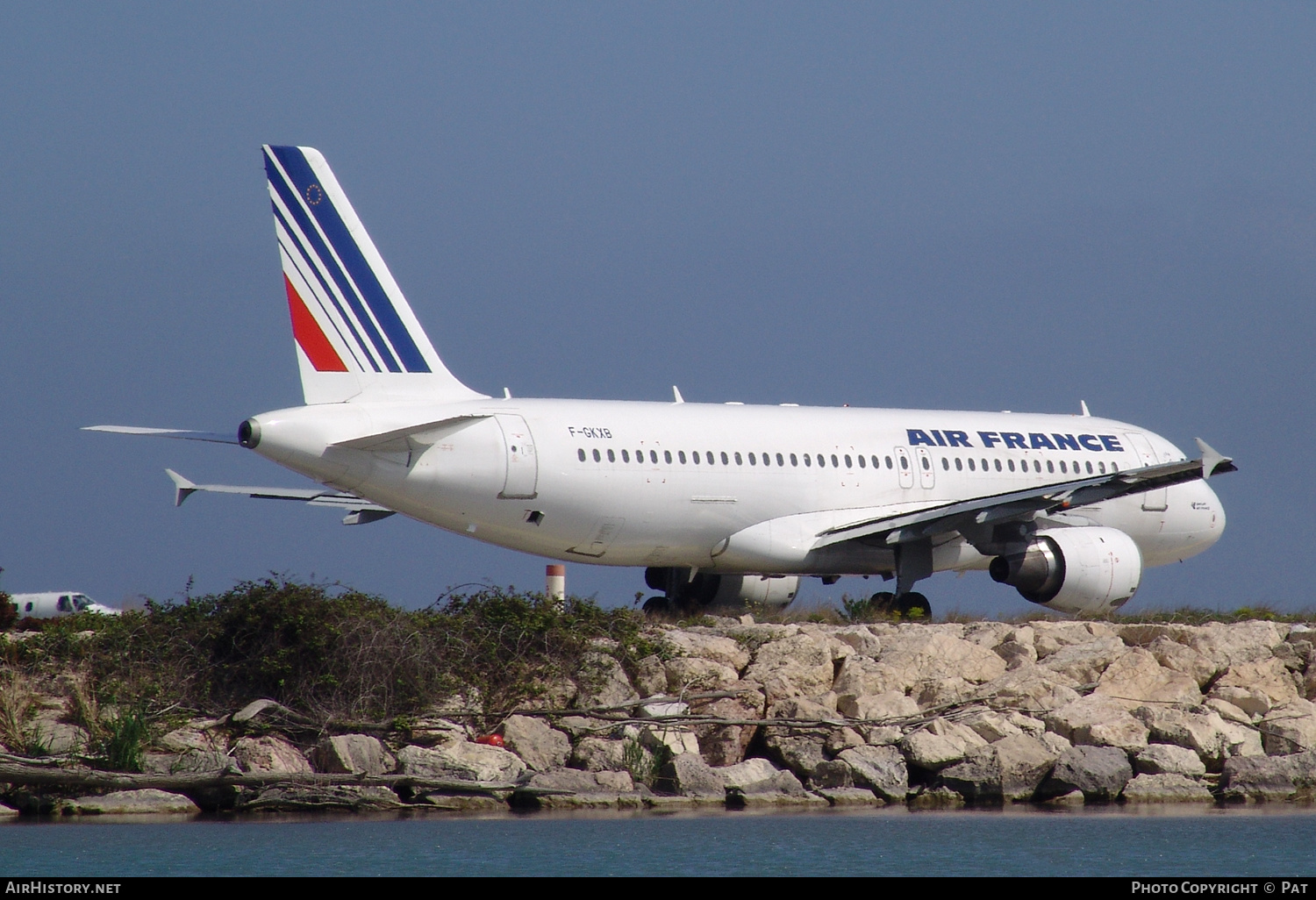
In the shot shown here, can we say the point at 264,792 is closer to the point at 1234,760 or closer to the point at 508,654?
the point at 508,654

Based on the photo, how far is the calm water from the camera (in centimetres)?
1396

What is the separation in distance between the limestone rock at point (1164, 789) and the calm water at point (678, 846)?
163cm

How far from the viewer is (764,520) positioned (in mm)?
26781

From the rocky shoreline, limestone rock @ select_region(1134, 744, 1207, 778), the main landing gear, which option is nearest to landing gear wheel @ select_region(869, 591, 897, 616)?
the main landing gear

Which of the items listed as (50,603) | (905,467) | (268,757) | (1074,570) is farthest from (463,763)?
(50,603)

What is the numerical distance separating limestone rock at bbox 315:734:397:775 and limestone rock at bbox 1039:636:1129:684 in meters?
8.89

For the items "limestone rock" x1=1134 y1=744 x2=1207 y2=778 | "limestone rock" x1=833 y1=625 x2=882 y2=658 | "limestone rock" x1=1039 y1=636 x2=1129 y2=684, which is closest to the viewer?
"limestone rock" x1=1134 y1=744 x2=1207 y2=778

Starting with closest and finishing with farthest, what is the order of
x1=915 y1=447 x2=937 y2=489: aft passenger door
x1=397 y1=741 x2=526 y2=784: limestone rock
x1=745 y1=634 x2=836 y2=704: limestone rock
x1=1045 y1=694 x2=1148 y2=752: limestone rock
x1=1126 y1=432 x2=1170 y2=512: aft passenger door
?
x1=397 y1=741 x2=526 y2=784: limestone rock, x1=1045 y1=694 x2=1148 y2=752: limestone rock, x1=745 y1=634 x2=836 y2=704: limestone rock, x1=915 y1=447 x2=937 y2=489: aft passenger door, x1=1126 y1=432 x2=1170 y2=512: aft passenger door

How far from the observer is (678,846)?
15297mm

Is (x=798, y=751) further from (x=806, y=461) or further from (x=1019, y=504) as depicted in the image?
(x=806, y=461)

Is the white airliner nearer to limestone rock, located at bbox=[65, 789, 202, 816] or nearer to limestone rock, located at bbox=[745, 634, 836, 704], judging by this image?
limestone rock, located at bbox=[745, 634, 836, 704]

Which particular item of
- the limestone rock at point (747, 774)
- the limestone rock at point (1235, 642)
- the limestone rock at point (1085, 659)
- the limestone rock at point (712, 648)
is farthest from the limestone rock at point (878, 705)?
the limestone rock at point (1235, 642)

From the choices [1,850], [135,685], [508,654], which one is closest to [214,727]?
[135,685]

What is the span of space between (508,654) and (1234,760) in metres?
8.56
